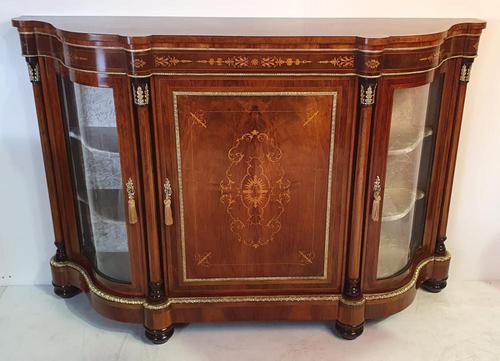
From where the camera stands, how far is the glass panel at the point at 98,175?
153cm

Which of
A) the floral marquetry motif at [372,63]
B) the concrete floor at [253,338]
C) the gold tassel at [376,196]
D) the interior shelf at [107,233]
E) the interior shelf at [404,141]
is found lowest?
the concrete floor at [253,338]

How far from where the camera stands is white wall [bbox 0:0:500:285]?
1677mm

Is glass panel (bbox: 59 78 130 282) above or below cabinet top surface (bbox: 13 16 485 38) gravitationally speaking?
below

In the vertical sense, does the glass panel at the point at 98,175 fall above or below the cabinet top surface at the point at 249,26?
below

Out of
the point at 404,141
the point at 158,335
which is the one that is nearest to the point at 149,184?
the point at 158,335

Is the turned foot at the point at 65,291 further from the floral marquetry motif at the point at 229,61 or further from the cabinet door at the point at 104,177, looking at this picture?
the floral marquetry motif at the point at 229,61

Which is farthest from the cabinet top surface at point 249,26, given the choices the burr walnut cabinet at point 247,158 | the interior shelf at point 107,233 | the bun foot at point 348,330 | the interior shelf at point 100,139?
the bun foot at point 348,330

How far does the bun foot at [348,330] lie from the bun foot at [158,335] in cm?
50

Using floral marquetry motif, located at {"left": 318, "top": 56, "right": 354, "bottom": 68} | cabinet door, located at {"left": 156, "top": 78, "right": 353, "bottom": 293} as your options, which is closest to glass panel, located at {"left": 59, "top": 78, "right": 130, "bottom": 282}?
cabinet door, located at {"left": 156, "top": 78, "right": 353, "bottom": 293}

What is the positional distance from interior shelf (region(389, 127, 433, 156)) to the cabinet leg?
1.81 feet

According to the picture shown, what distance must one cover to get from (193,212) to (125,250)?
26 cm

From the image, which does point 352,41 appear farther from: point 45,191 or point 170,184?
point 45,191

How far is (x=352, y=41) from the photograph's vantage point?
1.36 m

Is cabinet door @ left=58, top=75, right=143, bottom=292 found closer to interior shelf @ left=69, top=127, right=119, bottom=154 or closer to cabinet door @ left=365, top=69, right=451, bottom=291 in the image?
interior shelf @ left=69, top=127, right=119, bottom=154
